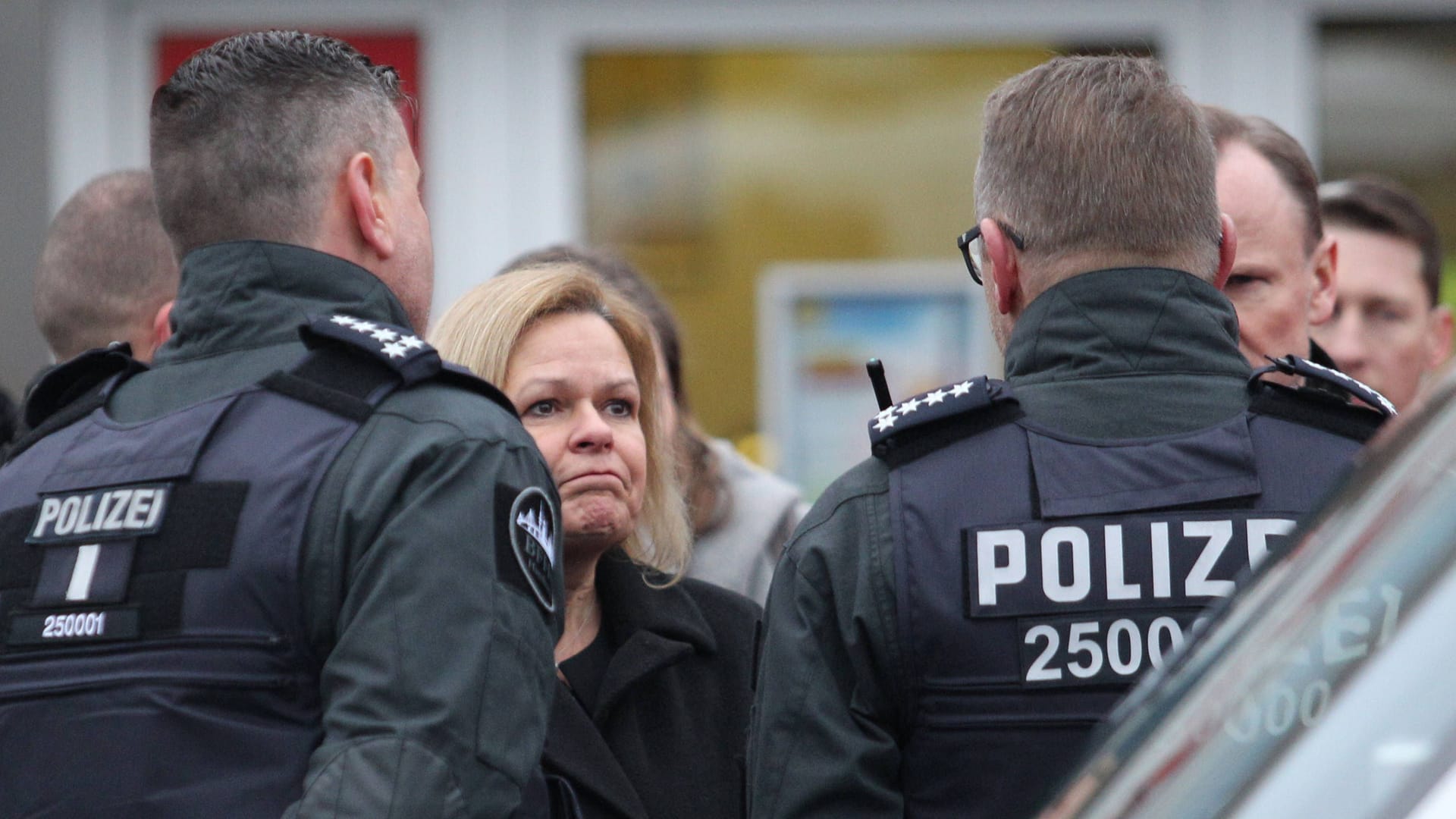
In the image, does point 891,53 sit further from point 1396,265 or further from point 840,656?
point 840,656

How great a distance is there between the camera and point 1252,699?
991 mm

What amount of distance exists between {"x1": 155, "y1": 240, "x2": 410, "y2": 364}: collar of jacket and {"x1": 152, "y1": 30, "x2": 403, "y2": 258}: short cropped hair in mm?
38

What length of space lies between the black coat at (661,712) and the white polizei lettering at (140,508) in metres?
0.82

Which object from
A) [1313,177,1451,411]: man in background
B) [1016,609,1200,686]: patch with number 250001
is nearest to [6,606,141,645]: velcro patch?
[1016,609,1200,686]: patch with number 250001

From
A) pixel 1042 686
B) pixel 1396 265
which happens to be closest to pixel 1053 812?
pixel 1042 686

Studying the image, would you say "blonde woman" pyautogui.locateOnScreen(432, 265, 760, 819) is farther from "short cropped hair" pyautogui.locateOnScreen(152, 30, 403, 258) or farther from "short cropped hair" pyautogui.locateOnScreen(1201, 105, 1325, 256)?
"short cropped hair" pyautogui.locateOnScreen(1201, 105, 1325, 256)

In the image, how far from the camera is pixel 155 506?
1.95m

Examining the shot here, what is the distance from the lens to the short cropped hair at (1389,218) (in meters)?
4.05

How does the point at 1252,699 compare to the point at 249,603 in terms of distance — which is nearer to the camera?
the point at 1252,699

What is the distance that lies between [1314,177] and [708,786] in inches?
63.8

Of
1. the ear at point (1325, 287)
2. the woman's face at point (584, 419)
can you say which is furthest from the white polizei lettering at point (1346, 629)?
the ear at point (1325, 287)

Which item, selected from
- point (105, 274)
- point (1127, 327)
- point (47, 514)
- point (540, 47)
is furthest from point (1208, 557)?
point (540, 47)

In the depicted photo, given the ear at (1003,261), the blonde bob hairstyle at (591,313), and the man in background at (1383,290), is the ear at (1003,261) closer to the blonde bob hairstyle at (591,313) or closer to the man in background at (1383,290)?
the blonde bob hairstyle at (591,313)

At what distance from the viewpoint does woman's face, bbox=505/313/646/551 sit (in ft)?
9.32
